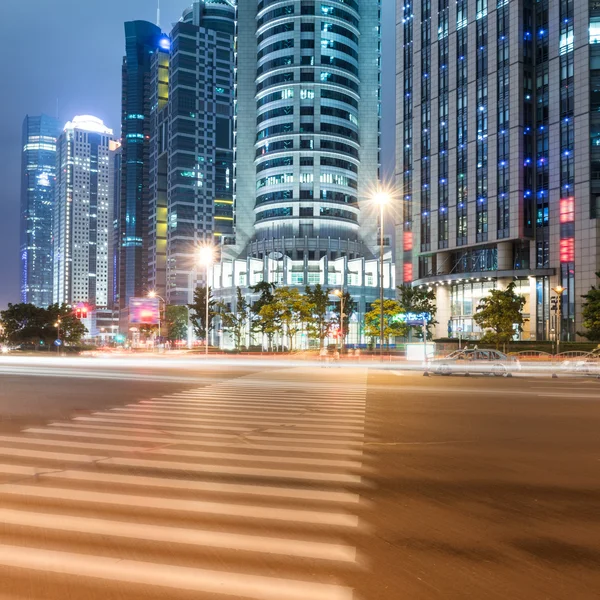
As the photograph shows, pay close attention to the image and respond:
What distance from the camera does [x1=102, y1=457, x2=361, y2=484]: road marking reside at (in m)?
8.54

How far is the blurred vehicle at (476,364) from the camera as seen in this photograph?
30734 mm

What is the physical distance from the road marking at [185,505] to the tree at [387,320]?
57.1 metres

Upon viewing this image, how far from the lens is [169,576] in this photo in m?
5.03

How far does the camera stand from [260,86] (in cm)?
11931

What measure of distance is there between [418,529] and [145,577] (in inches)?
113

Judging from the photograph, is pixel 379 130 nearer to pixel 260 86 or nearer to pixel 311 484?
pixel 260 86

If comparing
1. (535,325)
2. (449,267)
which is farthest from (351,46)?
(535,325)

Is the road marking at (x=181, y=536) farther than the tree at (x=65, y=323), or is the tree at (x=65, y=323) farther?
the tree at (x=65, y=323)

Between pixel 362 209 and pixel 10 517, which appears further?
pixel 362 209

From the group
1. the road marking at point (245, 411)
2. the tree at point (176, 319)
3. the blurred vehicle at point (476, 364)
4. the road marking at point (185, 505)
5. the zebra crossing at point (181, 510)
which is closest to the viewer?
the zebra crossing at point (181, 510)

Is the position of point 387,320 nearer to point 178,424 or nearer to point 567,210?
point 567,210

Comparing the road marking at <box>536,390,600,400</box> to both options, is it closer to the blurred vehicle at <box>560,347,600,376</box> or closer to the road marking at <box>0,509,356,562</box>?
the blurred vehicle at <box>560,347,600,376</box>

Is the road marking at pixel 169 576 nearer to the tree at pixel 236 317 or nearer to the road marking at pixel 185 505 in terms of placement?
the road marking at pixel 185 505

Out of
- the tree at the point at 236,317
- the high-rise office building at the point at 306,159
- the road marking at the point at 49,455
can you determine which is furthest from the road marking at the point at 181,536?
the high-rise office building at the point at 306,159
